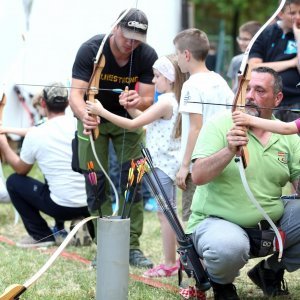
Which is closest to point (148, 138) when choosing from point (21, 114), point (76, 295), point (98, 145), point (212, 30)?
point (98, 145)

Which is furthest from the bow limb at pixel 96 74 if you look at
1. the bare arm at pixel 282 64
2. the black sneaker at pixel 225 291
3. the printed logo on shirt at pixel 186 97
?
the bare arm at pixel 282 64

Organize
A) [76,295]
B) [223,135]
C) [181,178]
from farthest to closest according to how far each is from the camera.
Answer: [181,178] → [76,295] → [223,135]

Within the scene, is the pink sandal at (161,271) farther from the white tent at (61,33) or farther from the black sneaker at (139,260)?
the white tent at (61,33)

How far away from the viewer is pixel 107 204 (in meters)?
5.04

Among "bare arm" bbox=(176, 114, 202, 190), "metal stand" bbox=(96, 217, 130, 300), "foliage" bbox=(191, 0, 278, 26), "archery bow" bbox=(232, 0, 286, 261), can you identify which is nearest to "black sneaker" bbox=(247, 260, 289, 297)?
"archery bow" bbox=(232, 0, 286, 261)

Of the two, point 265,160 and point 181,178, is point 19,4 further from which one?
point 265,160

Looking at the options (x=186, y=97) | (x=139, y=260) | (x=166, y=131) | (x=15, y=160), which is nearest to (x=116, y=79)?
(x=166, y=131)

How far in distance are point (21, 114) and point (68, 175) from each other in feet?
10.4

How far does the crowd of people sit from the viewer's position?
146 inches

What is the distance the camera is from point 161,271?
4633 mm

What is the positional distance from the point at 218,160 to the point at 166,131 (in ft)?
4.09

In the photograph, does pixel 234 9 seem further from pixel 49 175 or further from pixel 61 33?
pixel 49 175

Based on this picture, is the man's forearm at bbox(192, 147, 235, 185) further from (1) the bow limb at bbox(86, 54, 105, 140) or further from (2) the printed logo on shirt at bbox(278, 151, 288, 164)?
(1) the bow limb at bbox(86, 54, 105, 140)

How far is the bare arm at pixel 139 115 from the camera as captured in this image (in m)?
4.39
